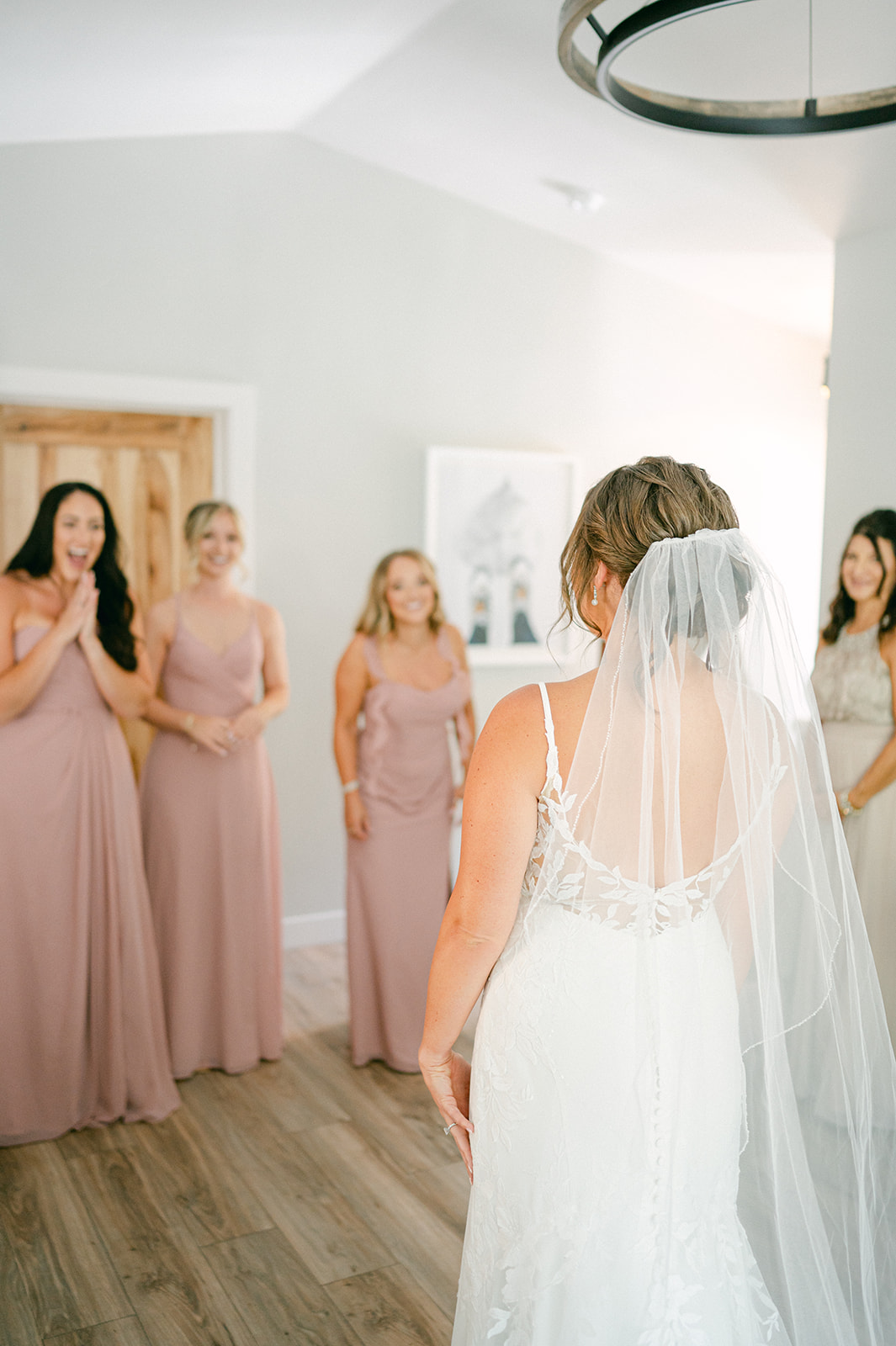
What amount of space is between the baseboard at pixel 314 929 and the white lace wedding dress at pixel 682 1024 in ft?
10.0

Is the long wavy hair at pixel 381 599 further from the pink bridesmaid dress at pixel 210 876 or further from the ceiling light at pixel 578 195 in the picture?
the ceiling light at pixel 578 195

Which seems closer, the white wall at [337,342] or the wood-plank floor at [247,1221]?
the wood-plank floor at [247,1221]

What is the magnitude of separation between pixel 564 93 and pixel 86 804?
2611 millimetres

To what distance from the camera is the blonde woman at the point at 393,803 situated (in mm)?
3471

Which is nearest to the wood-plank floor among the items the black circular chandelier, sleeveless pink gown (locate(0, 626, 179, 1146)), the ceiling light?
sleeveless pink gown (locate(0, 626, 179, 1146))

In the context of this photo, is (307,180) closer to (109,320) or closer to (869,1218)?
(109,320)

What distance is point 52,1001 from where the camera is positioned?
2.96m

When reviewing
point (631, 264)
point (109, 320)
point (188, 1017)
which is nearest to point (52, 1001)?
point (188, 1017)

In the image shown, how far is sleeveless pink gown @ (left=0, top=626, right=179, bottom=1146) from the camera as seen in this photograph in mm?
2916

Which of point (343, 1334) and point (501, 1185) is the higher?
point (501, 1185)

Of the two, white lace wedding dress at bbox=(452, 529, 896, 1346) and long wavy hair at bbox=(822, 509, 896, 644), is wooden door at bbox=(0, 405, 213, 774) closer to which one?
long wavy hair at bbox=(822, 509, 896, 644)

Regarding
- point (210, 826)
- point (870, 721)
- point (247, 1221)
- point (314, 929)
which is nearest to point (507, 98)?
point (870, 721)

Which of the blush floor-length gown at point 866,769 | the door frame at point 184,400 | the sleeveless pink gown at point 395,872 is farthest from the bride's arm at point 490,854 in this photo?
the door frame at point 184,400

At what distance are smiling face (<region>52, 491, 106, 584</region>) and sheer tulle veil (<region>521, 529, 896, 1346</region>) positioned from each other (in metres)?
1.99
